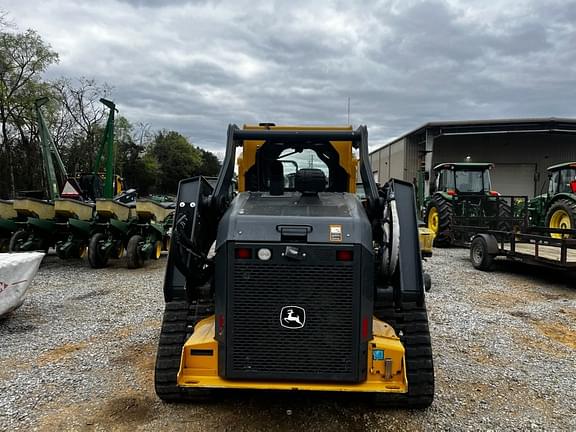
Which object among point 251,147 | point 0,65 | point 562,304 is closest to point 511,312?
point 562,304

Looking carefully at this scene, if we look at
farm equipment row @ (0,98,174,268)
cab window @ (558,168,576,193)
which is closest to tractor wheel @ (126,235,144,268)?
farm equipment row @ (0,98,174,268)

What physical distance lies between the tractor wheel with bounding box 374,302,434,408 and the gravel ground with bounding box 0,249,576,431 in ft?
0.37

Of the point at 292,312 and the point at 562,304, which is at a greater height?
the point at 292,312

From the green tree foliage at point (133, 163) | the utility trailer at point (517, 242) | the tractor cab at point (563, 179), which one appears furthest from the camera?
the green tree foliage at point (133, 163)

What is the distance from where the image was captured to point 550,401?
3.60 m

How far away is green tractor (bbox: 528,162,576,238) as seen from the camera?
34.5 feet

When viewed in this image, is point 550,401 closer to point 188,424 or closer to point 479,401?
point 479,401

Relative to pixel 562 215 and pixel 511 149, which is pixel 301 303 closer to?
pixel 562 215

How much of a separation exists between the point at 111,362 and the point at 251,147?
2422 mm

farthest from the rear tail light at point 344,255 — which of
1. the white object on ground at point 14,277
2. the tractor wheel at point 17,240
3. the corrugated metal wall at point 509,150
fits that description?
the corrugated metal wall at point 509,150

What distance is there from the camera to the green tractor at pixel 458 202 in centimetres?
1195

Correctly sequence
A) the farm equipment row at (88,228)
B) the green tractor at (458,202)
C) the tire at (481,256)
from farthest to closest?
the green tractor at (458,202) → the farm equipment row at (88,228) → the tire at (481,256)

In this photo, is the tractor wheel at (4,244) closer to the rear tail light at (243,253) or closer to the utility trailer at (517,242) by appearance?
the rear tail light at (243,253)

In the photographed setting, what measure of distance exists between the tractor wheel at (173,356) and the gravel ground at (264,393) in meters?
0.10
